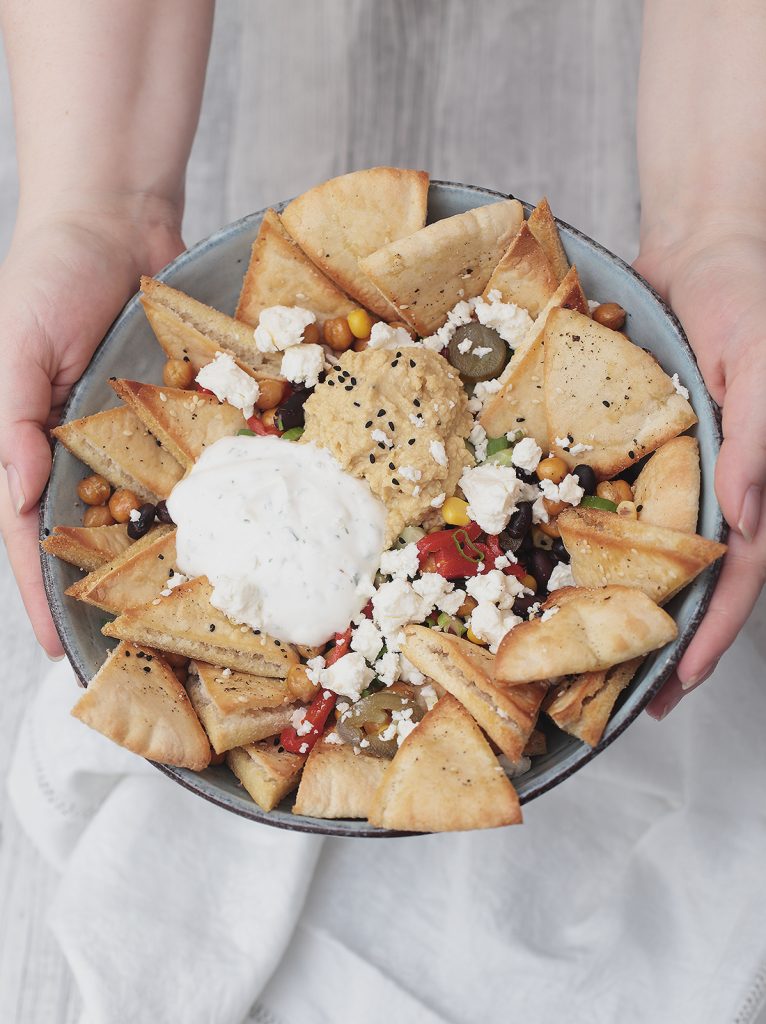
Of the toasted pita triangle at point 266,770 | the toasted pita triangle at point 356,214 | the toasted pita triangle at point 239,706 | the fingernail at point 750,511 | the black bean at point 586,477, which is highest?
the toasted pita triangle at point 356,214

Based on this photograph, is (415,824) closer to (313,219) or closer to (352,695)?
(352,695)

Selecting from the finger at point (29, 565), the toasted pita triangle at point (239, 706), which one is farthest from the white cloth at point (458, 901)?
the toasted pita triangle at point (239, 706)

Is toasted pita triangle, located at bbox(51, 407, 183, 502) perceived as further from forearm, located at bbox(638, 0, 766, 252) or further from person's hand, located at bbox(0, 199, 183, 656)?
forearm, located at bbox(638, 0, 766, 252)

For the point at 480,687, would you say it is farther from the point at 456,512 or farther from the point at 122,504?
the point at 122,504

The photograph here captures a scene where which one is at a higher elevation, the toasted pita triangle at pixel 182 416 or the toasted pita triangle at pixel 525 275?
the toasted pita triangle at pixel 525 275

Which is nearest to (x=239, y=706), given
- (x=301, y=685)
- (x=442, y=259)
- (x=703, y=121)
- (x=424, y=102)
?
(x=301, y=685)

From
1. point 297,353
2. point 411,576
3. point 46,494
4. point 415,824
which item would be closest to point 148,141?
point 297,353

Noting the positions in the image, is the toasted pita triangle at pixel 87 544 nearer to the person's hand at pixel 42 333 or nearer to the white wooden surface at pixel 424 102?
the person's hand at pixel 42 333
